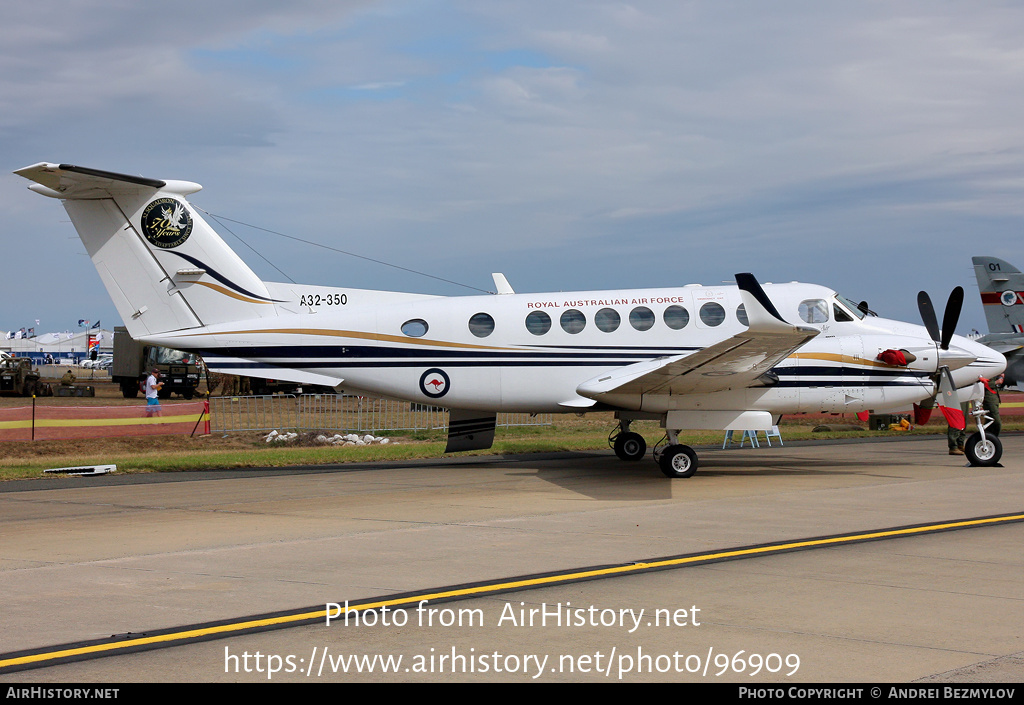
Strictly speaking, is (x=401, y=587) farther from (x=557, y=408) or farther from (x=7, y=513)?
(x=557, y=408)

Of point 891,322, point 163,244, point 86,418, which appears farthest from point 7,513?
point 891,322

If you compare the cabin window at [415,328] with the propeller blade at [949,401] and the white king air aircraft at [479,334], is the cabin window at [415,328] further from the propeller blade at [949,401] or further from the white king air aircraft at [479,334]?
the propeller blade at [949,401]

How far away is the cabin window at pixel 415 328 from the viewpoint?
17.5m

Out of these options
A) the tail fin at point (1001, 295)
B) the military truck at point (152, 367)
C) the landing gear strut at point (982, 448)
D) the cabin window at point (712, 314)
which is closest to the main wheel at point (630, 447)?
the cabin window at point (712, 314)

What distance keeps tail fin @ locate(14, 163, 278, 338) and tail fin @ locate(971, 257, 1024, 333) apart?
87.7 feet

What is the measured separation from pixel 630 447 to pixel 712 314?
373 cm

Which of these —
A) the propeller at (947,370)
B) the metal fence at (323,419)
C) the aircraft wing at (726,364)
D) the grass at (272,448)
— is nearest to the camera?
the aircraft wing at (726,364)

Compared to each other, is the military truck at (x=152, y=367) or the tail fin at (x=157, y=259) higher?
the tail fin at (x=157, y=259)

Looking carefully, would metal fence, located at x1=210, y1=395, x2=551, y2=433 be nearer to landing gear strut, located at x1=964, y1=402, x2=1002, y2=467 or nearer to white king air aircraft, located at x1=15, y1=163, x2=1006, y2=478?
white king air aircraft, located at x1=15, y1=163, x2=1006, y2=478

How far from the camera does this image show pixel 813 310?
687 inches

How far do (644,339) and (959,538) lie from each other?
27.0ft

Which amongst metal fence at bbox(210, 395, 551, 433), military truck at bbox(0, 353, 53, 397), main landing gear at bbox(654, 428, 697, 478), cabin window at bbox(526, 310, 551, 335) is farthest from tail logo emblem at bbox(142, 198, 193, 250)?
military truck at bbox(0, 353, 53, 397)

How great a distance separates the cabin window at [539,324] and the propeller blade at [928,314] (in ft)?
23.8

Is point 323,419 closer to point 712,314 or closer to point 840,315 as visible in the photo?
point 712,314
